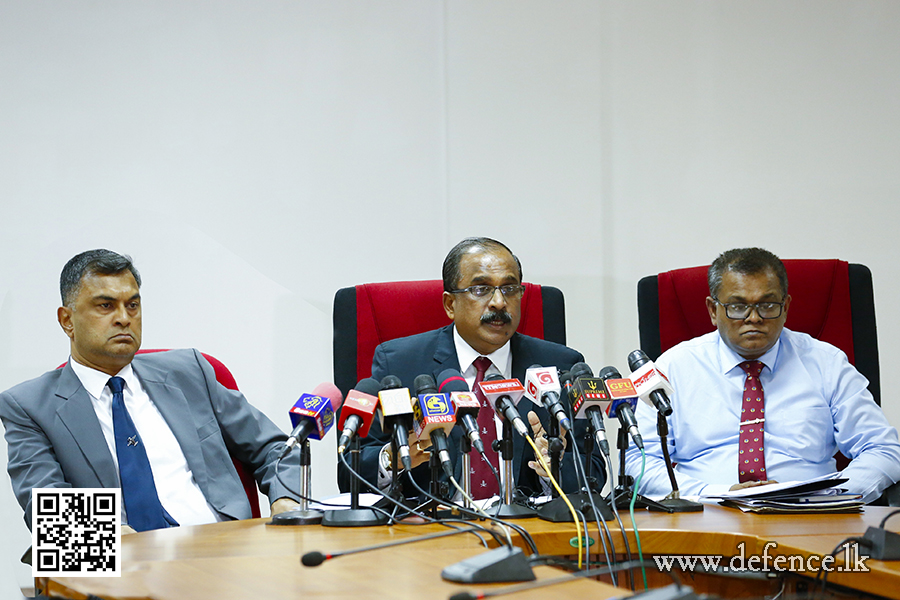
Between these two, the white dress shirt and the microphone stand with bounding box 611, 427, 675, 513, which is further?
the white dress shirt

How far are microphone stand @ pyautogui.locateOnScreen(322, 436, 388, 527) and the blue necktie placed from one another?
68 cm

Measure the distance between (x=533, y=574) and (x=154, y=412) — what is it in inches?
61.2

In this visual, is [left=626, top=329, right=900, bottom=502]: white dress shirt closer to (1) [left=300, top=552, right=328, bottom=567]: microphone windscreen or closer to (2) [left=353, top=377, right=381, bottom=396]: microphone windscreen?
(2) [left=353, top=377, right=381, bottom=396]: microphone windscreen

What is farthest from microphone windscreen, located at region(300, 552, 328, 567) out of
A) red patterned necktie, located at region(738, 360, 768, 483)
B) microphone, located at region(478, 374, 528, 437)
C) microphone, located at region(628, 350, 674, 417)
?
red patterned necktie, located at region(738, 360, 768, 483)

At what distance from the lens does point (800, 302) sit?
8.38ft

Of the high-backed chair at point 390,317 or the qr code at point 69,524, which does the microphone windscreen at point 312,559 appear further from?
the high-backed chair at point 390,317

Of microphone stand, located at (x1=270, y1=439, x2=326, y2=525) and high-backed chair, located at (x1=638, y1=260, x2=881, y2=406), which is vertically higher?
high-backed chair, located at (x1=638, y1=260, x2=881, y2=406)

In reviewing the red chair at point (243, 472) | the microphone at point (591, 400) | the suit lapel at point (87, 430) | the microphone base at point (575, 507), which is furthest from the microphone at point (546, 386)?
the suit lapel at point (87, 430)

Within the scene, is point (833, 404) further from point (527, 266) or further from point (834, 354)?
point (527, 266)

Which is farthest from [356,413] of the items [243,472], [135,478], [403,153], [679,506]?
[403,153]

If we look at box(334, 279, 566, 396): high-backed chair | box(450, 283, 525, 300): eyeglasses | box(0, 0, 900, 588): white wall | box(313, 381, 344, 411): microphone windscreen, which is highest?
box(0, 0, 900, 588): white wall

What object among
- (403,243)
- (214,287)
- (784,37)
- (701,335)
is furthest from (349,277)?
(784,37)

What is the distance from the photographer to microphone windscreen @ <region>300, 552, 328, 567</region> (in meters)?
1.11

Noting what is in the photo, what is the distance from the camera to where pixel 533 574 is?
1051 millimetres
